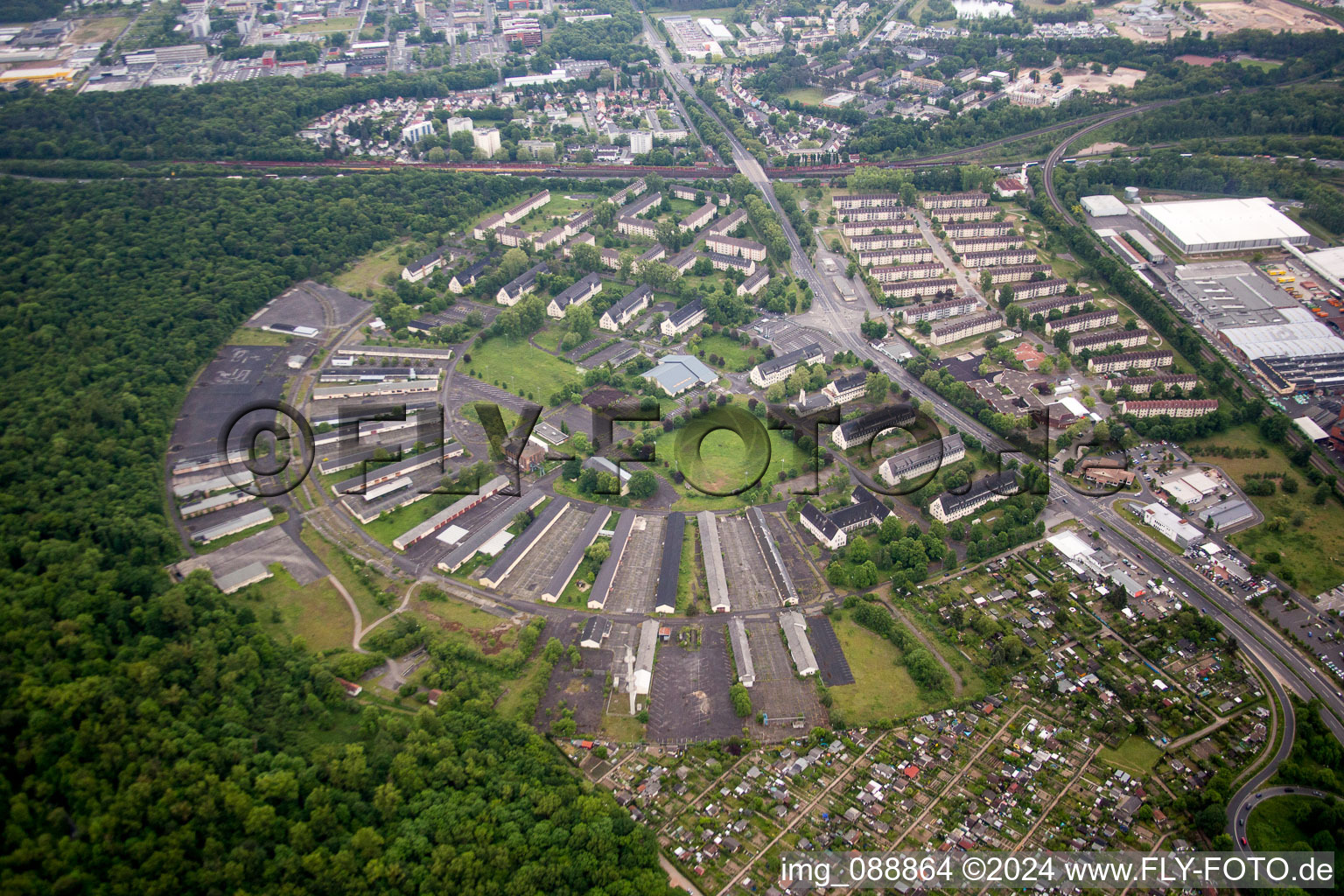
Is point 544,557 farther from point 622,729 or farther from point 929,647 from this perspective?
point 929,647

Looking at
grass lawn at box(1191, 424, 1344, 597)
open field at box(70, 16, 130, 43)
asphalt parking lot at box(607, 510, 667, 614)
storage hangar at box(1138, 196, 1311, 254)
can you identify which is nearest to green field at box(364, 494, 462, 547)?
asphalt parking lot at box(607, 510, 667, 614)

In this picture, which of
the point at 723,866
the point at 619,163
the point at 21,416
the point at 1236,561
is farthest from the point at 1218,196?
the point at 21,416

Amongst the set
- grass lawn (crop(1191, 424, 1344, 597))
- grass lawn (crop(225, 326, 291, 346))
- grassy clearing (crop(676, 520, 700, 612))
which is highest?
grass lawn (crop(225, 326, 291, 346))

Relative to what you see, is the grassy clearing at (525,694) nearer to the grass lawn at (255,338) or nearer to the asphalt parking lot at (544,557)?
the asphalt parking lot at (544,557)

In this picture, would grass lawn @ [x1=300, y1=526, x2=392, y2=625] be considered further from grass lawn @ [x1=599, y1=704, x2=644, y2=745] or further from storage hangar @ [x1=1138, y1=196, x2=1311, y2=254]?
storage hangar @ [x1=1138, y1=196, x2=1311, y2=254]

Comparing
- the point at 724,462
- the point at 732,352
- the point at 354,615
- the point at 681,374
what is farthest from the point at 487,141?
the point at 354,615
